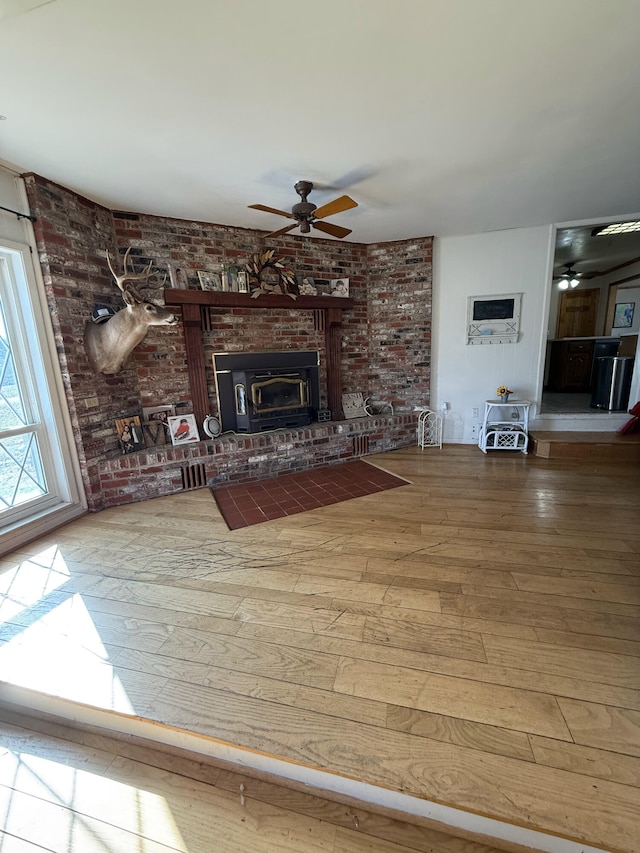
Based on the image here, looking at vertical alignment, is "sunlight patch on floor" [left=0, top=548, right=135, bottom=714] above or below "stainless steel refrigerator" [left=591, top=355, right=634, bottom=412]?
below

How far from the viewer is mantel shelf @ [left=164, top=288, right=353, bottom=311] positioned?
3.35 m

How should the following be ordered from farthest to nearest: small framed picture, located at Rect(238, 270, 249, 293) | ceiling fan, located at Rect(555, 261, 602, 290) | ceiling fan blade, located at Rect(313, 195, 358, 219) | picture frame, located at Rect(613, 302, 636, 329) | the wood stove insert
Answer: ceiling fan, located at Rect(555, 261, 602, 290) → picture frame, located at Rect(613, 302, 636, 329) → the wood stove insert → small framed picture, located at Rect(238, 270, 249, 293) → ceiling fan blade, located at Rect(313, 195, 358, 219)

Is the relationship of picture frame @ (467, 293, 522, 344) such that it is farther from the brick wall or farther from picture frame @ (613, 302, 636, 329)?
picture frame @ (613, 302, 636, 329)

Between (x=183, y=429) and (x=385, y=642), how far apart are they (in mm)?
2798

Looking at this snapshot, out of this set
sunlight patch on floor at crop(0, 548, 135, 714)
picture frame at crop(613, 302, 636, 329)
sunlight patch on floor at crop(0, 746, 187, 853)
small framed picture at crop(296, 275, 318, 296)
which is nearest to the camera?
sunlight patch on floor at crop(0, 746, 187, 853)

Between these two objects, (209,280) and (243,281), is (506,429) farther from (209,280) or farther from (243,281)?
(209,280)

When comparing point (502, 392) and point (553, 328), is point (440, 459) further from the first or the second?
point (553, 328)

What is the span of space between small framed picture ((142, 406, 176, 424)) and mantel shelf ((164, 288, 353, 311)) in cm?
105

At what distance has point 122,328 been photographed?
117 inches

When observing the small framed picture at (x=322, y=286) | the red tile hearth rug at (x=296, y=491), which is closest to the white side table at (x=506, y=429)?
the red tile hearth rug at (x=296, y=491)

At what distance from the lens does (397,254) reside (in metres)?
4.34

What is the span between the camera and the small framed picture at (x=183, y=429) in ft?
11.5

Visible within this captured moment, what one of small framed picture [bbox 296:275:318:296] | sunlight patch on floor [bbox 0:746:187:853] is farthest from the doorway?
sunlight patch on floor [bbox 0:746:187:853]

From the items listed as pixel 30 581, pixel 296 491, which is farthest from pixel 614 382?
pixel 30 581
